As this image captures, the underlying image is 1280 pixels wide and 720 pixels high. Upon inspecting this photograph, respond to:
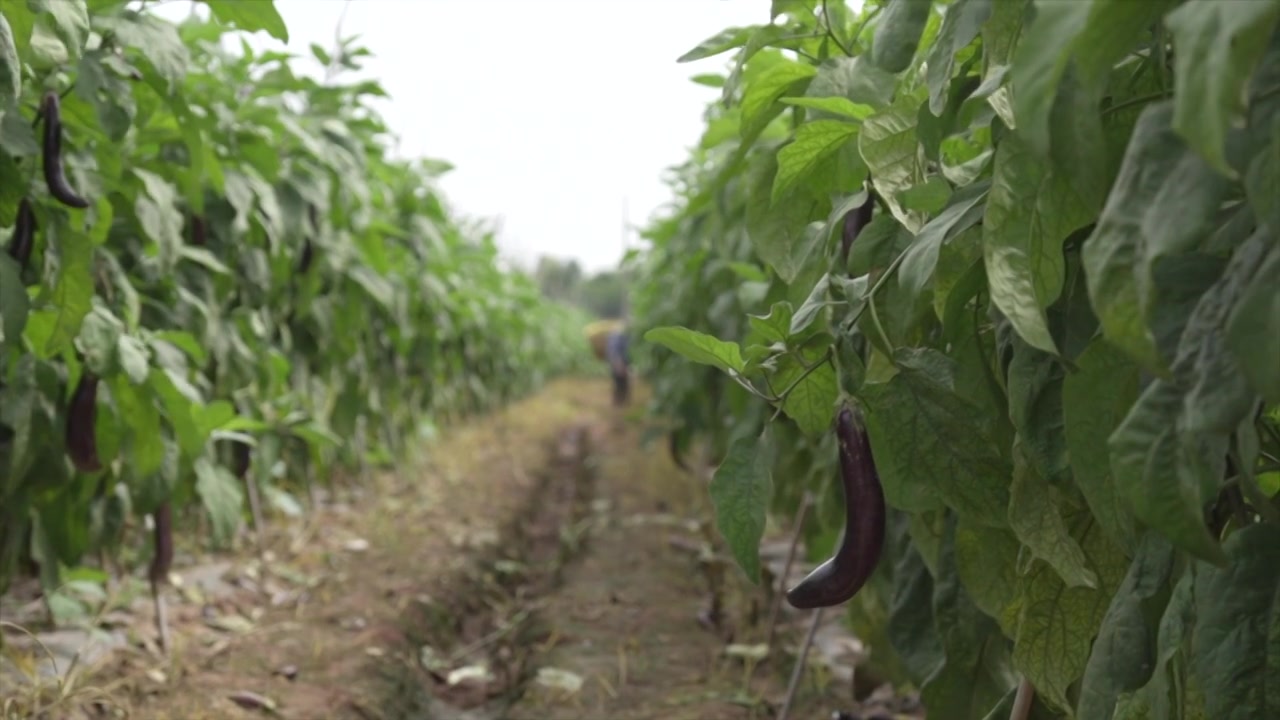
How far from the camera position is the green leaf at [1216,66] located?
21.8 inches

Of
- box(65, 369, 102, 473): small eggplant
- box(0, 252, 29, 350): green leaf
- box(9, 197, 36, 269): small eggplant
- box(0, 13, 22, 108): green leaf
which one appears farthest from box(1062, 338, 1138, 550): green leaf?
box(65, 369, 102, 473): small eggplant

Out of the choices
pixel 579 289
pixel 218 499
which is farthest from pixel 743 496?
pixel 579 289

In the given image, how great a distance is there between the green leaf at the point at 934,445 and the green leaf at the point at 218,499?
198 centimetres

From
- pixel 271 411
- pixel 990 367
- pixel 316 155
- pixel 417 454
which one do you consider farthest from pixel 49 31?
pixel 417 454

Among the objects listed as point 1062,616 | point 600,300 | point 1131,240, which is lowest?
point 1062,616

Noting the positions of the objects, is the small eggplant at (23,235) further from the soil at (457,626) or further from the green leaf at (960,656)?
the green leaf at (960,656)

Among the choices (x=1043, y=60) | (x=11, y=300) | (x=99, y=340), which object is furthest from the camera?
(x=99, y=340)

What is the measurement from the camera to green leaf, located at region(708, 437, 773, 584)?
107 centimetres

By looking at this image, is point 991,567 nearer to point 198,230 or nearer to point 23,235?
point 23,235

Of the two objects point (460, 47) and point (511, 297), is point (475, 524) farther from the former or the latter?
point (511, 297)

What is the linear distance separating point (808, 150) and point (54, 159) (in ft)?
3.77

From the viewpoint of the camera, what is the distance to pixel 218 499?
8.82ft

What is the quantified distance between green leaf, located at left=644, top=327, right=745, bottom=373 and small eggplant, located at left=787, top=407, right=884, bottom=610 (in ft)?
0.46

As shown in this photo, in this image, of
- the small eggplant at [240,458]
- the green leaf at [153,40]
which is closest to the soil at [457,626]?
the small eggplant at [240,458]
